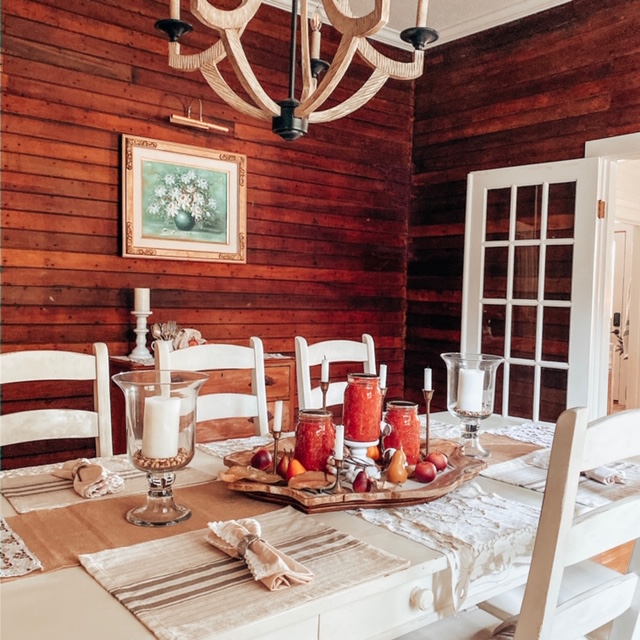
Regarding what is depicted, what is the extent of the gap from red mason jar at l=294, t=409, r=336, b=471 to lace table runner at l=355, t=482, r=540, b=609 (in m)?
0.16

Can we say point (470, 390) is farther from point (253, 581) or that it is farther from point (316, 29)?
point (316, 29)

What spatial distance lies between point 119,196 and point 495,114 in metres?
2.24

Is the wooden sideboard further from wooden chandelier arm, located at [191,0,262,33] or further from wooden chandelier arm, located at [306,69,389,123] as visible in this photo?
wooden chandelier arm, located at [191,0,262,33]

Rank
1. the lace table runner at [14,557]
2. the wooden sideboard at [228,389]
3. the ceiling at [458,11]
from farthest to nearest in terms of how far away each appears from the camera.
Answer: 1. the ceiling at [458,11]
2. the wooden sideboard at [228,389]
3. the lace table runner at [14,557]

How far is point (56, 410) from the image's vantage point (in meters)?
1.61

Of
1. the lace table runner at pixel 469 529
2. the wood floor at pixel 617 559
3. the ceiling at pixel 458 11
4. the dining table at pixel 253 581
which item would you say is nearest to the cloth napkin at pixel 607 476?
the dining table at pixel 253 581

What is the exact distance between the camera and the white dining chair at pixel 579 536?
83 cm

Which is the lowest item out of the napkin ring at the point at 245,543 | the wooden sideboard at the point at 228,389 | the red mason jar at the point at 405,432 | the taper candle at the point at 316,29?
the wooden sideboard at the point at 228,389

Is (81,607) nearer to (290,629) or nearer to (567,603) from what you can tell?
(290,629)

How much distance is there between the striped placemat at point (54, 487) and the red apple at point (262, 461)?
4.7 inches

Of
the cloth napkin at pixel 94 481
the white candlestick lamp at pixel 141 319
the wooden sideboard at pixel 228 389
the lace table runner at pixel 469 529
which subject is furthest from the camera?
the white candlestick lamp at pixel 141 319

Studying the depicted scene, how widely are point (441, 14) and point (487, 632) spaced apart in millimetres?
3525

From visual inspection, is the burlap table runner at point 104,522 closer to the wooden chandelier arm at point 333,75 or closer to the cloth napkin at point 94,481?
the cloth napkin at point 94,481

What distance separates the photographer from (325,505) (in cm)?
120
